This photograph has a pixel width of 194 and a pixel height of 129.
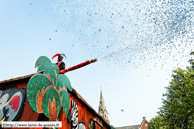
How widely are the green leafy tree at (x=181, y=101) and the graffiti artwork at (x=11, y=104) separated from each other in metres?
15.8

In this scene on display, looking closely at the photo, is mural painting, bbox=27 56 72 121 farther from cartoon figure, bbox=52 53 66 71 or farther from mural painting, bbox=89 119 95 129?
mural painting, bbox=89 119 95 129

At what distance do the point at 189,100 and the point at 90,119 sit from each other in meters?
11.3

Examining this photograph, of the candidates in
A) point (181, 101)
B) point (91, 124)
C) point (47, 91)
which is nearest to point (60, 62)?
point (47, 91)

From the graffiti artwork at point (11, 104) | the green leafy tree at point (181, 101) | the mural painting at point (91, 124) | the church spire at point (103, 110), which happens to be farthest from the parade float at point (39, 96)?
the church spire at point (103, 110)

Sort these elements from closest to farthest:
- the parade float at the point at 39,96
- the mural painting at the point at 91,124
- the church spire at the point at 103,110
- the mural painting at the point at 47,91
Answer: the mural painting at the point at 47,91 → the parade float at the point at 39,96 → the mural painting at the point at 91,124 → the church spire at the point at 103,110

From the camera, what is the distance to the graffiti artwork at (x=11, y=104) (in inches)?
280

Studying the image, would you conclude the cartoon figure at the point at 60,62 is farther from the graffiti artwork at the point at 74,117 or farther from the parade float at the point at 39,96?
the graffiti artwork at the point at 74,117

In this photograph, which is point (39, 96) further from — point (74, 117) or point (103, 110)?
point (103, 110)

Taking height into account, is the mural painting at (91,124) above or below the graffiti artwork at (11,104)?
below

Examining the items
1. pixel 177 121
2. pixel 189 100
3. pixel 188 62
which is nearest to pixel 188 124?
pixel 177 121

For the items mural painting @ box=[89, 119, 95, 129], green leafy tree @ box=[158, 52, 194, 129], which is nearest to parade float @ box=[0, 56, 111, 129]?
mural painting @ box=[89, 119, 95, 129]

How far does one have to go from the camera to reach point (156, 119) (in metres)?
34.8

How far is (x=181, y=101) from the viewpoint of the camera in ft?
55.5

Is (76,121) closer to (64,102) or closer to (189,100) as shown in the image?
(64,102)
